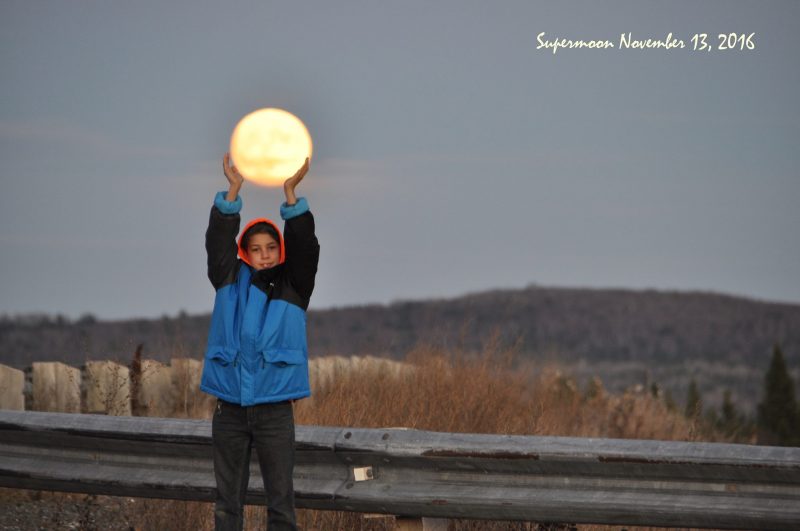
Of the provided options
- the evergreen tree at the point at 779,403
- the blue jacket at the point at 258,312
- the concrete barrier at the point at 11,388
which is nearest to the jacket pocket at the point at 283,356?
the blue jacket at the point at 258,312

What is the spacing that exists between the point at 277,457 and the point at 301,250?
3.35 ft

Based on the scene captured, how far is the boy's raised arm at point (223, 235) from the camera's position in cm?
573

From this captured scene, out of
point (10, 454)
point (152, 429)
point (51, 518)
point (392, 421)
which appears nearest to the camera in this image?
point (152, 429)

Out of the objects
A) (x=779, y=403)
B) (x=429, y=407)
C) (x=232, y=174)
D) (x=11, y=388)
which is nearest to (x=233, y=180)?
(x=232, y=174)

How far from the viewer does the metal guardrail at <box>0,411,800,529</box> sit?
549cm

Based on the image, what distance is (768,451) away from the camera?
5.44 meters

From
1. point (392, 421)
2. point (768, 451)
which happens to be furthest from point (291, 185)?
point (392, 421)

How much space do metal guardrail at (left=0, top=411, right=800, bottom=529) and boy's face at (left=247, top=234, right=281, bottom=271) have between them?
39.0 inches

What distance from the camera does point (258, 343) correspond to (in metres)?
5.53

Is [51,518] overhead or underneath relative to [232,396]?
Answer: underneath

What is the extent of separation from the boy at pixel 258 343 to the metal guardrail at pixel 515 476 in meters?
0.43

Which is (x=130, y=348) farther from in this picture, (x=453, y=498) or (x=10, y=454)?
(x=453, y=498)

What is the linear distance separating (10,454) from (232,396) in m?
2.47

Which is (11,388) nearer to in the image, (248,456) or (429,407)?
(429,407)
